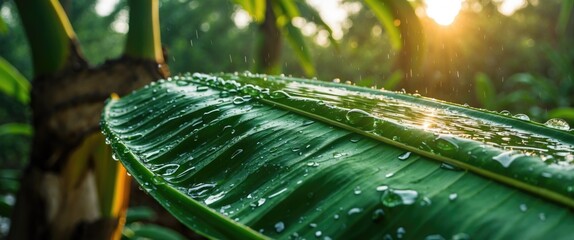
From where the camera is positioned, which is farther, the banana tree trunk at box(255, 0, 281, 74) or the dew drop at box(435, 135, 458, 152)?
the banana tree trunk at box(255, 0, 281, 74)

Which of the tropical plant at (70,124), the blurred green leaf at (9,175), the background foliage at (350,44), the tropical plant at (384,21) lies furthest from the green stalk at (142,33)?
the background foliage at (350,44)

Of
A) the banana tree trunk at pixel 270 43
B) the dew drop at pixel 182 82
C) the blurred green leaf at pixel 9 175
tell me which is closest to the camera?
Answer: the dew drop at pixel 182 82

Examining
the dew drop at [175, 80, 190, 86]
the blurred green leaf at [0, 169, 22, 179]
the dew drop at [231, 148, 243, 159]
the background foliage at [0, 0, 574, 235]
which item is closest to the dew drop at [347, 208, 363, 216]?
the dew drop at [231, 148, 243, 159]

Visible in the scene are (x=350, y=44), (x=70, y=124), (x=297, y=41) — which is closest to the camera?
(x=70, y=124)

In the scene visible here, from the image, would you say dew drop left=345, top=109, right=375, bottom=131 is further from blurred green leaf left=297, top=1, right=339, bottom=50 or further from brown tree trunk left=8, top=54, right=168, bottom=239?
blurred green leaf left=297, top=1, right=339, bottom=50

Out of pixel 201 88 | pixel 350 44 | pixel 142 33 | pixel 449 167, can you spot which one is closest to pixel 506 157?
pixel 449 167

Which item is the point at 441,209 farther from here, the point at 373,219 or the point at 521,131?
the point at 521,131

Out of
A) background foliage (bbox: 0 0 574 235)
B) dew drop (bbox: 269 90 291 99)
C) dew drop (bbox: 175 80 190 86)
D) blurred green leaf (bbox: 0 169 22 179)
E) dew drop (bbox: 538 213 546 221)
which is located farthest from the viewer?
background foliage (bbox: 0 0 574 235)

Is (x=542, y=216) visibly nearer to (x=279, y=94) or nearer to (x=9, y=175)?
(x=279, y=94)

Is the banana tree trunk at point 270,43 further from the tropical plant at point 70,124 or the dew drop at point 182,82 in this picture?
the dew drop at point 182,82
